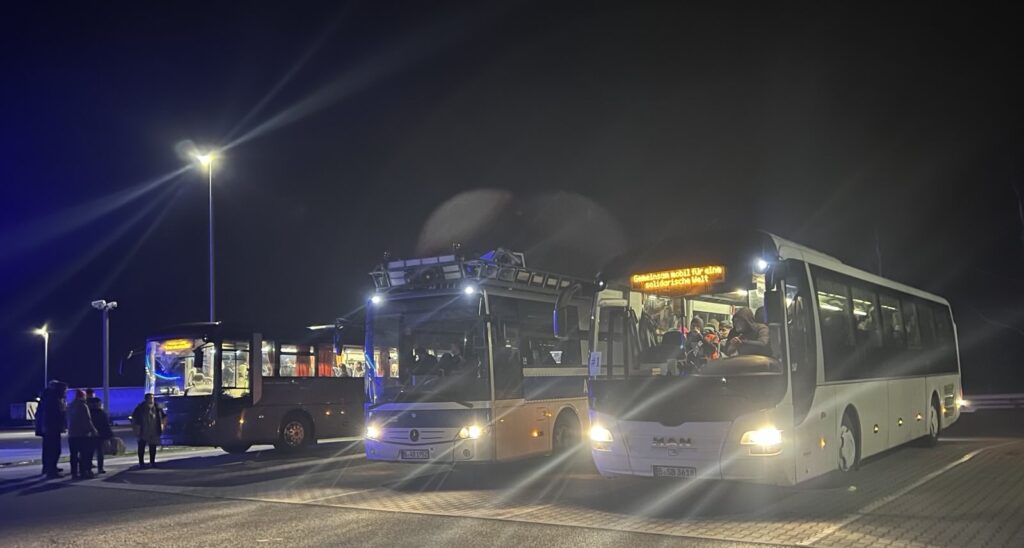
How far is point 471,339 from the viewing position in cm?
1351

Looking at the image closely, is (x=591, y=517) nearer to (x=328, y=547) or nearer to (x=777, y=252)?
(x=328, y=547)

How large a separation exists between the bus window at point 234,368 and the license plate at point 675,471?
11342 mm

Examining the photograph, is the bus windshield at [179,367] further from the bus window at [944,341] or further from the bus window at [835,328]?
the bus window at [944,341]

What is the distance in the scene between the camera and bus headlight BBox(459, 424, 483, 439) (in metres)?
13.1

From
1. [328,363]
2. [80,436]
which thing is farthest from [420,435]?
[328,363]

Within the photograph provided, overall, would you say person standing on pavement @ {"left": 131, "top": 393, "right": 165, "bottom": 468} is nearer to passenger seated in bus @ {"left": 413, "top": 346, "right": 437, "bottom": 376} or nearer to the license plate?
passenger seated in bus @ {"left": 413, "top": 346, "right": 437, "bottom": 376}

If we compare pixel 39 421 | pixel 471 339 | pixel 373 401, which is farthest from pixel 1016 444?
pixel 39 421

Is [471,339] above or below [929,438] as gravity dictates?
above

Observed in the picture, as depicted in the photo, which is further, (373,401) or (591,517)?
(373,401)

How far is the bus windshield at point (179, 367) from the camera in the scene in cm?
1814

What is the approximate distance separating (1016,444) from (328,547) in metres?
14.6

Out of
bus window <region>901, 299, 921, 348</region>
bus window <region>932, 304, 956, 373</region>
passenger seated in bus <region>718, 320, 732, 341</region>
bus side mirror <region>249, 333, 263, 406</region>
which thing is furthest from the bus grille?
bus window <region>932, 304, 956, 373</region>

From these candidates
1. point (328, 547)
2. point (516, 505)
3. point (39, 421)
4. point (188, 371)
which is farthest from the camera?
point (188, 371)

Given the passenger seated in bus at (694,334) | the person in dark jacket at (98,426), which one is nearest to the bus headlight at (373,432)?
the passenger seated in bus at (694,334)
